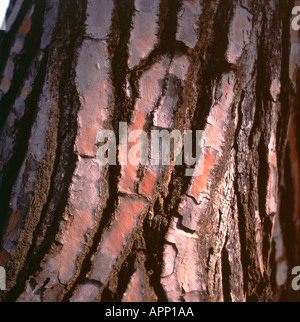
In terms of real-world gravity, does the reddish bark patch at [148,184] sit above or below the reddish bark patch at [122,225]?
above

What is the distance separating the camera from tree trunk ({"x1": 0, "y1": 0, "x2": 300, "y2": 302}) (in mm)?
626

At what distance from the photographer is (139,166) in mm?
641

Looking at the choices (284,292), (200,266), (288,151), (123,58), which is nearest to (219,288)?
(200,266)

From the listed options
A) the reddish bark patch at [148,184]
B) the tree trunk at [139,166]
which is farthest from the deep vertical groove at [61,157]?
the reddish bark patch at [148,184]

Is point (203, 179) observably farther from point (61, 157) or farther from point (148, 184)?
point (61, 157)

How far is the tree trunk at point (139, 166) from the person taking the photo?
63 cm

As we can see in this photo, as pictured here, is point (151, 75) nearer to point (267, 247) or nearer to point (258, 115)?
point (258, 115)

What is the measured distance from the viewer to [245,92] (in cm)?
71

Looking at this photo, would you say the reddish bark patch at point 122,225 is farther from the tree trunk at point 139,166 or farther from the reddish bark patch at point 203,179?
the reddish bark patch at point 203,179

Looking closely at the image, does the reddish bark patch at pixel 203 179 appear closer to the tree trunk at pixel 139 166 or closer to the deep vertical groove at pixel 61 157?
the tree trunk at pixel 139 166

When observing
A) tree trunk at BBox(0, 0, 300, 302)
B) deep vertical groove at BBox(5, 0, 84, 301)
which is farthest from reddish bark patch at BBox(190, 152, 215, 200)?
deep vertical groove at BBox(5, 0, 84, 301)

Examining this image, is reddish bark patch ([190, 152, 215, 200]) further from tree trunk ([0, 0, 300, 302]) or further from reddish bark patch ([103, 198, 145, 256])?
reddish bark patch ([103, 198, 145, 256])

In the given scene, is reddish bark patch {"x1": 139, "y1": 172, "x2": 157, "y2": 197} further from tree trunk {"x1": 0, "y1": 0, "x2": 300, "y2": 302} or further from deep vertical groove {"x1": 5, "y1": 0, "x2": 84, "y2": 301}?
deep vertical groove {"x1": 5, "y1": 0, "x2": 84, "y2": 301}

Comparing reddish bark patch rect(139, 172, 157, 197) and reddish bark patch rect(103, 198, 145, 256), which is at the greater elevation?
reddish bark patch rect(139, 172, 157, 197)
